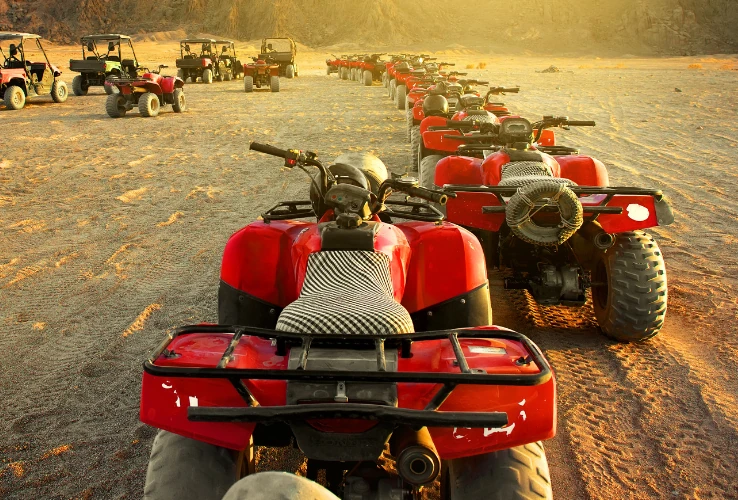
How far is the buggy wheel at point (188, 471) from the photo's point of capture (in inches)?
77.4

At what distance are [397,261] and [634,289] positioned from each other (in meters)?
1.91

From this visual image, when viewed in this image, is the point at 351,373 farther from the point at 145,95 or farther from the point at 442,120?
the point at 145,95

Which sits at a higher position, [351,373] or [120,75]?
[351,373]

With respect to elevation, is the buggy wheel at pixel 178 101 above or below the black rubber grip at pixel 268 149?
below

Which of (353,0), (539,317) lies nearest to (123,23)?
(353,0)

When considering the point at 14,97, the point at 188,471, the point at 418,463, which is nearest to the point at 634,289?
the point at 418,463

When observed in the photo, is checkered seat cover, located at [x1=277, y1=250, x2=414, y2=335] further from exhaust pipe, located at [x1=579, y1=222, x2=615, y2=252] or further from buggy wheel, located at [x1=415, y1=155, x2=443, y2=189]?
buggy wheel, located at [x1=415, y1=155, x2=443, y2=189]

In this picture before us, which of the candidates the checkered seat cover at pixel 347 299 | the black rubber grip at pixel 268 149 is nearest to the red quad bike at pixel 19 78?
the black rubber grip at pixel 268 149

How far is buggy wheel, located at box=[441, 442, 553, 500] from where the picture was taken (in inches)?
75.2

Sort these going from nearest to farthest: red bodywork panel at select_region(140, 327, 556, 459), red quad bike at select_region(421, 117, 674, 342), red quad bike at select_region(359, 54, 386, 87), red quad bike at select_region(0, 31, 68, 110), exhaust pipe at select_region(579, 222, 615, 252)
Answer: red bodywork panel at select_region(140, 327, 556, 459) < red quad bike at select_region(421, 117, 674, 342) < exhaust pipe at select_region(579, 222, 615, 252) < red quad bike at select_region(0, 31, 68, 110) < red quad bike at select_region(359, 54, 386, 87)

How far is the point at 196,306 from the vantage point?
488 centimetres

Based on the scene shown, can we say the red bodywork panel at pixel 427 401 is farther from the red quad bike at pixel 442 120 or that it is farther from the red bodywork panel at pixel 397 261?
the red quad bike at pixel 442 120

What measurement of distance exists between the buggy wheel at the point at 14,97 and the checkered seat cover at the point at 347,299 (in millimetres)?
17389

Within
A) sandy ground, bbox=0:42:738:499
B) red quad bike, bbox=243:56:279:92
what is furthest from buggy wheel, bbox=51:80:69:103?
sandy ground, bbox=0:42:738:499
